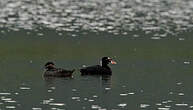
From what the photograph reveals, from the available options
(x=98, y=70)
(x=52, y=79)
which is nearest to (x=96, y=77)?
(x=98, y=70)

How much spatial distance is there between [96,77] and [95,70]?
0.43m

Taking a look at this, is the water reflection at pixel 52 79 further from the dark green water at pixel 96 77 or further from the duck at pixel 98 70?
the duck at pixel 98 70

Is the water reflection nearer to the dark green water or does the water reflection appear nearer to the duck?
the dark green water

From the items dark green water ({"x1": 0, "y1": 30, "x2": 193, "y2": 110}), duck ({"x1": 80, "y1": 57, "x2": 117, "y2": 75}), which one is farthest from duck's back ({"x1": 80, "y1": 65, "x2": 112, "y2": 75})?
dark green water ({"x1": 0, "y1": 30, "x2": 193, "y2": 110})

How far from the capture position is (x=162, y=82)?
3841 centimetres

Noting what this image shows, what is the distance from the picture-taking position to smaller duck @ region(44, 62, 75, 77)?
3959 cm

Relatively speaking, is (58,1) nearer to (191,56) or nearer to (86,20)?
(86,20)

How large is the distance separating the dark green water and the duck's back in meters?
0.35

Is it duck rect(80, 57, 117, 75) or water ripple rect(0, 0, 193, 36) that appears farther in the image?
water ripple rect(0, 0, 193, 36)

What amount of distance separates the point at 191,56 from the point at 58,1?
4306cm

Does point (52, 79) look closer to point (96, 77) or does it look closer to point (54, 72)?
point (54, 72)

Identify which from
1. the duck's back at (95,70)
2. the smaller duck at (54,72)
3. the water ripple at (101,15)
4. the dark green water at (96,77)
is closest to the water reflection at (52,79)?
the dark green water at (96,77)

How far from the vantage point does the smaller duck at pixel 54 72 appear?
39594 millimetres

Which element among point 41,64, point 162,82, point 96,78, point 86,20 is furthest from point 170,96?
point 86,20
